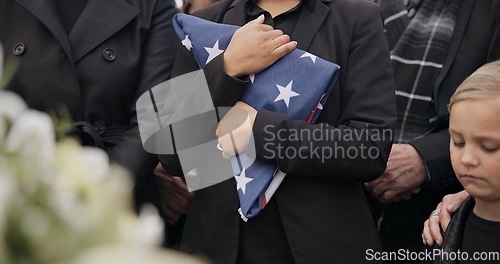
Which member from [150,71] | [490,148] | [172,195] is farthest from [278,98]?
[172,195]

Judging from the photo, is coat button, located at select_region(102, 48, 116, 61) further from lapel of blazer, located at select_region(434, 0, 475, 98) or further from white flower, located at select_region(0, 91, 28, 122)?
white flower, located at select_region(0, 91, 28, 122)

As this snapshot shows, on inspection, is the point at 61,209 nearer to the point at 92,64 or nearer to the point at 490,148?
the point at 490,148

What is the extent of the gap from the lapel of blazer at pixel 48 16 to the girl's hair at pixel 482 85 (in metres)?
1.40

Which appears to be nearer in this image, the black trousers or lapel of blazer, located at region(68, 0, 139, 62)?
the black trousers

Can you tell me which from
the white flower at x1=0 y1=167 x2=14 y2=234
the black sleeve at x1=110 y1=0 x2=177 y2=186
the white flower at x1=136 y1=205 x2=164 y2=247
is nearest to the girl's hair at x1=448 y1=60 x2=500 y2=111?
the black sleeve at x1=110 y1=0 x2=177 y2=186

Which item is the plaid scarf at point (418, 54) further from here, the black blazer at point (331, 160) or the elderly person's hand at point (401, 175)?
the black blazer at point (331, 160)

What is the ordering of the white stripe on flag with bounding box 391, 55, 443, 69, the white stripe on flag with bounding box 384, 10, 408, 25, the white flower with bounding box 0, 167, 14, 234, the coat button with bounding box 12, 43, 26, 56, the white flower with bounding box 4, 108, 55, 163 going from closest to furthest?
the white flower with bounding box 0, 167, 14, 234, the white flower with bounding box 4, 108, 55, 163, the coat button with bounding box 12, 43, 26, 56, the white stripe on flag with bounding box 391, 55, 443, 69, the white stripe on flag with bounding box 384, 10, 408, 25

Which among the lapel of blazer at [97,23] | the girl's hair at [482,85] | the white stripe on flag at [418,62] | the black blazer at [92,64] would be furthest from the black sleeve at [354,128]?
the lapel of blazer at [97,23]

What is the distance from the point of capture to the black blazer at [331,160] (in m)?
2.54

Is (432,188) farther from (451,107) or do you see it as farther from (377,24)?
(377,24)

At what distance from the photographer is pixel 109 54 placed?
112 inches

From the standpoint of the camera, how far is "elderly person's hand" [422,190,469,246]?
2.58 meters

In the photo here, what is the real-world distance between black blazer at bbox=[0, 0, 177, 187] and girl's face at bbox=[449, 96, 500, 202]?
1130 millimetres

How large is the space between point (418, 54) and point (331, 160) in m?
0.84
